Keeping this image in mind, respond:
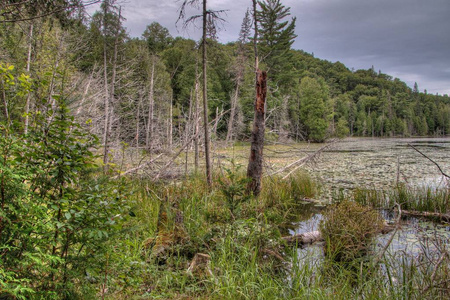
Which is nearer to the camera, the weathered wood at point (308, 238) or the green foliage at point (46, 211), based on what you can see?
the green foliage at point (46, 211)

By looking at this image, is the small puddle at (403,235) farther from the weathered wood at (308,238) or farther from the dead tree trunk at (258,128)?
the dead tree trunk at (258,128)

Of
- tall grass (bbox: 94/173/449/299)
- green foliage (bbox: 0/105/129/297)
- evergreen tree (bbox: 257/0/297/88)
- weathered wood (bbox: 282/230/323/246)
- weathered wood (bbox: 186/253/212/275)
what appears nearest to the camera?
green foliage (bbox: 0/105/129/297)

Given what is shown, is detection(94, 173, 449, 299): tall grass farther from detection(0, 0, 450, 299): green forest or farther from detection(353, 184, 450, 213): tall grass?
detection(353, 184, 450, 213): tall grass

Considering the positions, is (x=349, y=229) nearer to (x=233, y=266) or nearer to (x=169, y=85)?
(x=233, y=266)

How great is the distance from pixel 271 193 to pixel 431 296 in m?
5.30

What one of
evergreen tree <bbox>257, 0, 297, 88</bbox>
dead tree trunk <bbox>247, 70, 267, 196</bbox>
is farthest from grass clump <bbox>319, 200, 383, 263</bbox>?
evergreen tree <bbox>257, 0, 297, 88</bbox>

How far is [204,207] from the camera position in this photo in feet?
16.7

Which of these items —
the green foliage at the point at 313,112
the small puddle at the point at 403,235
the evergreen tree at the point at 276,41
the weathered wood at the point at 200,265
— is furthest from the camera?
the green foliage at the point at 313,112

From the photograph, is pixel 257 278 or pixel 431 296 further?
pixel 257 278

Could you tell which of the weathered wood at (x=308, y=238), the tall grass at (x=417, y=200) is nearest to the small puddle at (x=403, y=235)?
the weathered wood at (x=308, y=238)

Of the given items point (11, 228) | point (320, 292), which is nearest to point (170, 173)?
point (320, 292)

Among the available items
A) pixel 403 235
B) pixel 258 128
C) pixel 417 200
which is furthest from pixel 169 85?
pixel 403 235

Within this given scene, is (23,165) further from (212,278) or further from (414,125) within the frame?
(414,125)

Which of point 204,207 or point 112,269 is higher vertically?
point 112,269
